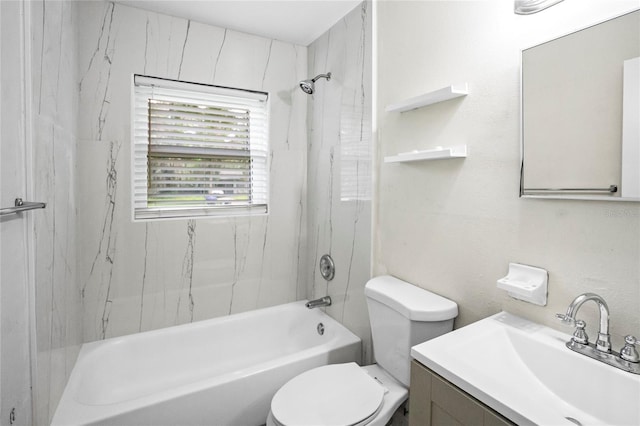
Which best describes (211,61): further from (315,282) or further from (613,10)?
(613,10)

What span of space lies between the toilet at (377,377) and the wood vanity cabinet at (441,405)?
34 centimetres

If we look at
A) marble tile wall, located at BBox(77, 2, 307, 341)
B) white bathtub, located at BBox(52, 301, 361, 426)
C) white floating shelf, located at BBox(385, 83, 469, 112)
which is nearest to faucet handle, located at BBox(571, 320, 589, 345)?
white floating shelf, located at BBox(385, 83, 469, 112)

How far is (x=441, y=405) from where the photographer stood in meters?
0.94

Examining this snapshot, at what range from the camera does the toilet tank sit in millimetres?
1389

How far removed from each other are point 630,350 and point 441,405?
0.52m

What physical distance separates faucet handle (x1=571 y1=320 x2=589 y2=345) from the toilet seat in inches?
29.9

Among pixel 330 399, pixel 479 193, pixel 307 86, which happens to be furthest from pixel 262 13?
pixel 330 399

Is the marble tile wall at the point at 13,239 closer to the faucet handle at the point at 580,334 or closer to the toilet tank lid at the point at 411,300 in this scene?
the toilet tank lid at the point at 411,300

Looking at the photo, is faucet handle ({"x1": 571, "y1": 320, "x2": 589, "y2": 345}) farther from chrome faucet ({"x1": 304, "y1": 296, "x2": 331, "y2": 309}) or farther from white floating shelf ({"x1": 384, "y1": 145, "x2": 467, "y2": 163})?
chrome faucet ({"x1": 304, "y1": 296, "x2": 331, "y2": 309})

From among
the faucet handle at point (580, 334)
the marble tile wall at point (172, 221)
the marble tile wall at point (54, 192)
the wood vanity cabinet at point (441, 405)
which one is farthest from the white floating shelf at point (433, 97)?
the marble tile wall at point (54, 192)

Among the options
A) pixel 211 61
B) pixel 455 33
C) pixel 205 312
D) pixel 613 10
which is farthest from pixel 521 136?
pixel 205 312

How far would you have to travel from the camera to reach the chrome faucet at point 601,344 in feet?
2.87

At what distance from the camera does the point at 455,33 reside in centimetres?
141

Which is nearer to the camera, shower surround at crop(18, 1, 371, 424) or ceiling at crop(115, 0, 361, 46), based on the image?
shower surround at crop(18, 1, 371, 424)
